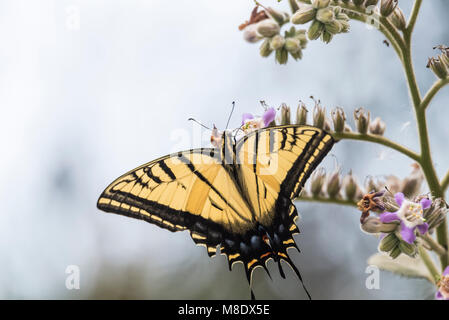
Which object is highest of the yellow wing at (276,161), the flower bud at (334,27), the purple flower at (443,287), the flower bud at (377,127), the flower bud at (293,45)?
the flower bud at (334,27)

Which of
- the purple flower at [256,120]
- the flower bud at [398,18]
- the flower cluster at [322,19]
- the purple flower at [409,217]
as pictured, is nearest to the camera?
the purple flower at [409,217]

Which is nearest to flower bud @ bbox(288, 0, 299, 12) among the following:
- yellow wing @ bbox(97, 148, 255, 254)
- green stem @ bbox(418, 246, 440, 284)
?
yellow wing @ bbox(97, 148, 255, 254)

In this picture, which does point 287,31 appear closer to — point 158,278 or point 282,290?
point 282,290

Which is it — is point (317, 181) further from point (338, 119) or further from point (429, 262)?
point (429, 262)

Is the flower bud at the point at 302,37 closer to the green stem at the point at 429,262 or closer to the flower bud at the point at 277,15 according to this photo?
the flower bud at the point at 277,15

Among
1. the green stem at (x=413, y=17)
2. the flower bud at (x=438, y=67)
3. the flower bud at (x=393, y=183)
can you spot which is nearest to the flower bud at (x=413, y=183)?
the flower bud at (x=393, y=183)

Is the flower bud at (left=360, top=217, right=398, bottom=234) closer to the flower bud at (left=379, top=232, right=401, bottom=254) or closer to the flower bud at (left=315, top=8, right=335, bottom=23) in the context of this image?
the flower bud at (left=379, top=232, right=401, bottom=254)

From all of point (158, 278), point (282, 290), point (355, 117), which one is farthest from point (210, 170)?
point (158, 278)
